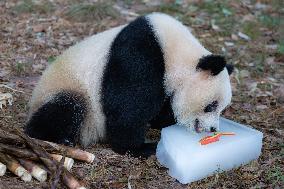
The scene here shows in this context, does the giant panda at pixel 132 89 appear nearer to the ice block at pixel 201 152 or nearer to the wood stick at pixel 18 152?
the ice block at pixel 201 152

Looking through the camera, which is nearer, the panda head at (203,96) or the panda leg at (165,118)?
the panda head at (203,96)

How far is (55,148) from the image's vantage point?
4.08 m

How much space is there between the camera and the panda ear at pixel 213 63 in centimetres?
415

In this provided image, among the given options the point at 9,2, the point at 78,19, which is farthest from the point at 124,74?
the point at 9,2

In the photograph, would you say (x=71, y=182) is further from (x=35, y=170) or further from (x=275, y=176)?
(x=275, y=176)

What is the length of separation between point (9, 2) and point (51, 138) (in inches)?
170

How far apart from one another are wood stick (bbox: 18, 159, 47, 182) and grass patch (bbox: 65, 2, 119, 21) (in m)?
4.25

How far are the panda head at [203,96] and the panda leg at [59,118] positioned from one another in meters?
0.86

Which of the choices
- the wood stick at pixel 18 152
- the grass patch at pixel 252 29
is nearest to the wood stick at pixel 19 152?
the wood stick at pixel 18 152

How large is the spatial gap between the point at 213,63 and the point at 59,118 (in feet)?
4.56

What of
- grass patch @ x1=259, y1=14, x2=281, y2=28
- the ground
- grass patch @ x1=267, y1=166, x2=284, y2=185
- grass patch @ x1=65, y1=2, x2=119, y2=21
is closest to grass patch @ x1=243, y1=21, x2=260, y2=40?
the ground

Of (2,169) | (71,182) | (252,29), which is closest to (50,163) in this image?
(71,182)

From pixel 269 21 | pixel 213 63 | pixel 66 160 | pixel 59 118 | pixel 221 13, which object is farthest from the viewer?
pixel 221 13

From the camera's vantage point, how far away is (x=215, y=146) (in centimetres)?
425
